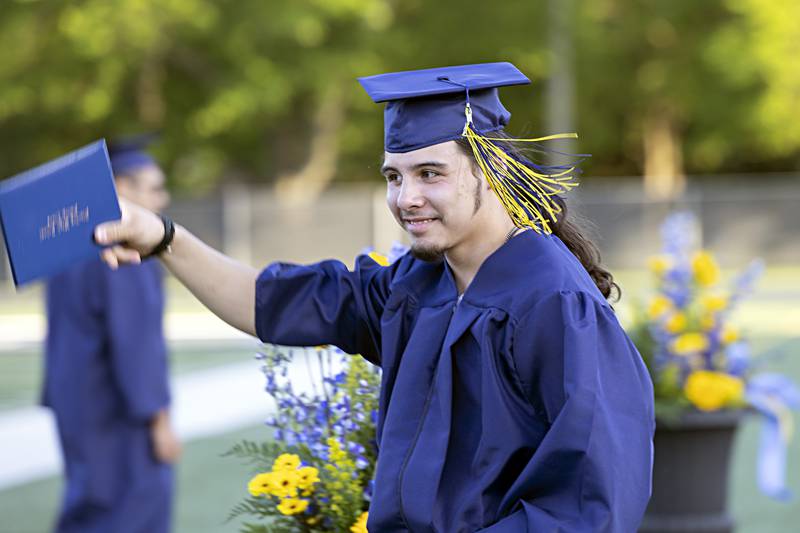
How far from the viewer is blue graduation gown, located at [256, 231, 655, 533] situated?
2.23 m

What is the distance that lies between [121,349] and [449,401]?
10.3 ft

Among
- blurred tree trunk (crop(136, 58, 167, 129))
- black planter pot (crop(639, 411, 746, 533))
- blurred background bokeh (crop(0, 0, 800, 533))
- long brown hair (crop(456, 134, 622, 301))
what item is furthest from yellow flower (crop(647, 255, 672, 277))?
blurred tree trunk (crop(136, 58, 167, 129))

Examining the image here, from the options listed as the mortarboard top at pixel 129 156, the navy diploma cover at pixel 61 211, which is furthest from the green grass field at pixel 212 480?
the navy diploma cover at pixel 61 211

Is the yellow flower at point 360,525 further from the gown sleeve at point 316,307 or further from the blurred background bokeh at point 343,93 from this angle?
the blurred background bokeh at point 343,93

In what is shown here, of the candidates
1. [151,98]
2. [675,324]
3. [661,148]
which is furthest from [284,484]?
[661,148]

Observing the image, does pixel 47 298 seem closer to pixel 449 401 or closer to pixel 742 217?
pixel 449 401

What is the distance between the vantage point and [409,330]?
2.60 metres

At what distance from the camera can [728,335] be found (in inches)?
195

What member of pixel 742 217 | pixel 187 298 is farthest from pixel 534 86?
pixel 187 298

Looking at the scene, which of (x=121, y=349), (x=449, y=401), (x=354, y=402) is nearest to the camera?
(x=449, y=401)

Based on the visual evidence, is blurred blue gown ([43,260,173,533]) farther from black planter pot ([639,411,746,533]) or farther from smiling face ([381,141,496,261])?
smiling face ([381,141,496,261])

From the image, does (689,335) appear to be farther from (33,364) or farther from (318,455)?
(33,364)

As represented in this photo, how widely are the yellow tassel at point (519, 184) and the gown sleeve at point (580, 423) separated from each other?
264mm

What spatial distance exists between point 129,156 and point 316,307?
9.12 ft
